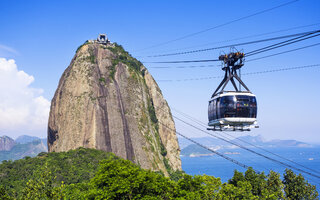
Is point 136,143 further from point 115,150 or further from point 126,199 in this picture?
point 126,199

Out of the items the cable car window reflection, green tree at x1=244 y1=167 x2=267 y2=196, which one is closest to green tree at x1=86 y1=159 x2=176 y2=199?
the cable car window reflection

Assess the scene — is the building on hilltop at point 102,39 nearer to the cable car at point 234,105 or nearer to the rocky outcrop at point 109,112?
the rocky outcrop at point 109,112

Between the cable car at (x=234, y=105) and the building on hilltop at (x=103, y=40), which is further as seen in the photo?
the building on hilltop at (x=103, y=40)

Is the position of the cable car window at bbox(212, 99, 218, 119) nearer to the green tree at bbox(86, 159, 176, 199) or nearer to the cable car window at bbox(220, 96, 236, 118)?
the cable car window at bbox(220, 96, 236, 118)

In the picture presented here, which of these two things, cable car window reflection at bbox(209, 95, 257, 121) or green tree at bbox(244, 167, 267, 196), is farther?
green tree at bbox(244, 167, 267, 196)

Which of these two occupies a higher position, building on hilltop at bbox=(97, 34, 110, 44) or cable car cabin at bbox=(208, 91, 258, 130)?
building on hilltop at bbox=(97, 34, 110, 44)

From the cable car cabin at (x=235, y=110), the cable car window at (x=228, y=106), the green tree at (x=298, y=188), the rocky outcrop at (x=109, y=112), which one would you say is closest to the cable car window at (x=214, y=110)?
the cable car cabin at (x=235, y=110)
